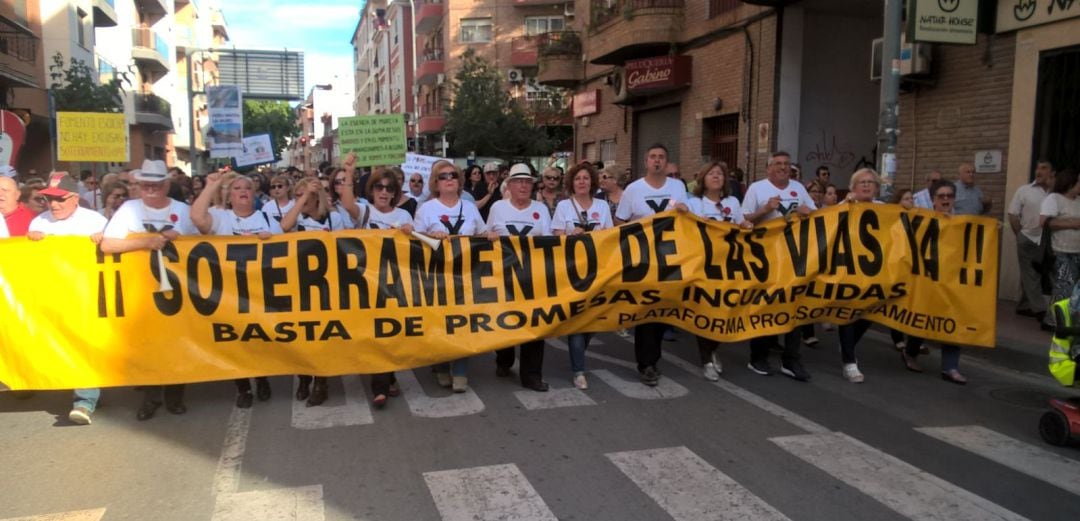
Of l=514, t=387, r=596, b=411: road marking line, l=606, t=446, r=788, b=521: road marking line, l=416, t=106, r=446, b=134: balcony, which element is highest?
l=416, t=106, r=446, b=134: balcony

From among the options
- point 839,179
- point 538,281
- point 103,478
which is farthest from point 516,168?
point 839,179

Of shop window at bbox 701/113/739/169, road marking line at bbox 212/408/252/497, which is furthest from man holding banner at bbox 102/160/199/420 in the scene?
shop window at bbox 701/113/739/169

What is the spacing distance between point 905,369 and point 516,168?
12.7 ft

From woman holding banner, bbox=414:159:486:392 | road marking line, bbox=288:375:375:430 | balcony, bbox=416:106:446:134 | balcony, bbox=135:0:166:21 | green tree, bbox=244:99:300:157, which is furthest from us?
green tree, bbox=244:99:300:157

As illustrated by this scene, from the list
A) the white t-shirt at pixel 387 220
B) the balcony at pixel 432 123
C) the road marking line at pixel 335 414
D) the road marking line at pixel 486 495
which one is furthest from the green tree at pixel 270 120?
the road marking line at pixel 486 495

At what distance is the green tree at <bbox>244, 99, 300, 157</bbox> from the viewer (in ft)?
250

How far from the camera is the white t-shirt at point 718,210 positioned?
6.90 m

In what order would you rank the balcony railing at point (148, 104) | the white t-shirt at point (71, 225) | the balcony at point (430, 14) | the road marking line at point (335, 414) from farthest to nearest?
the balcony at point (430, 14), the balcony railing at point (148, 104), the white t-shirt at point (71, 225), the road marking line at point (335, 414)

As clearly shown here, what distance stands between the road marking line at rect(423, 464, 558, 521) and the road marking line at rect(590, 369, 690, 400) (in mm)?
1814

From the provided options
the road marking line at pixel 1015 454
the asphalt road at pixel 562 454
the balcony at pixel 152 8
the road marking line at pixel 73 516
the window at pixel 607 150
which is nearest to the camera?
the road marking line at pixel 73 516

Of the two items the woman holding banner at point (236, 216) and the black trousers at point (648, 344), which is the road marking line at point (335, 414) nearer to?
the woman holding banner at point (236, 216)

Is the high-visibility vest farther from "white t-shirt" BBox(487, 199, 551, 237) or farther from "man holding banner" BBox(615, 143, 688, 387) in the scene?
"white t-shirt" BBox(487, 199, 551, 237)

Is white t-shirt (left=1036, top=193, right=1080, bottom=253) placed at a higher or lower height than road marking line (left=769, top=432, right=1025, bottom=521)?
higher

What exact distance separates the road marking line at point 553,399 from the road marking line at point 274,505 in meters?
1.96
